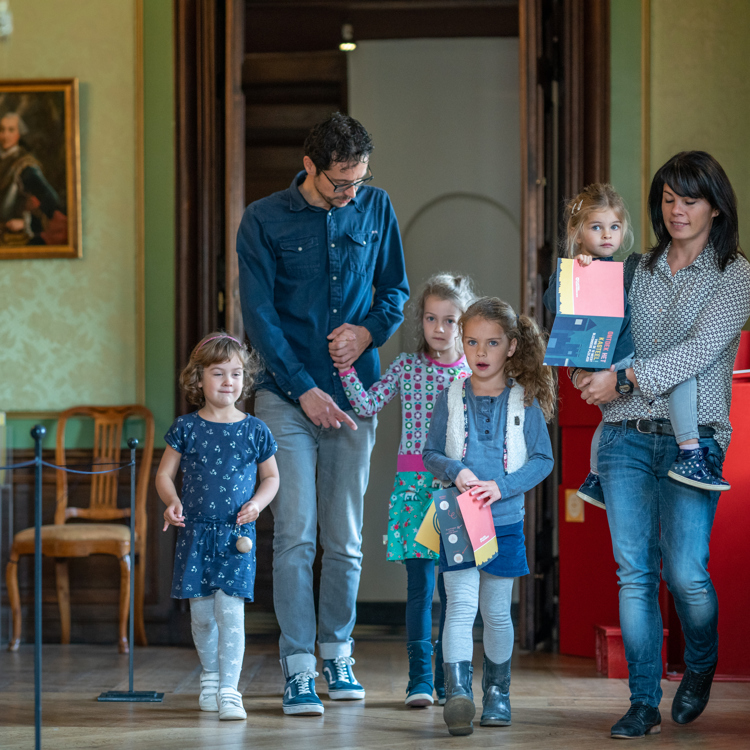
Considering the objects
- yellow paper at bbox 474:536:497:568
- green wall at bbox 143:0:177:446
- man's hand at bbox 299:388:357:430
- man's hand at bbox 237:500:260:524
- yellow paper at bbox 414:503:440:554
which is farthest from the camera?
green wall at bbox 143:0:177:446

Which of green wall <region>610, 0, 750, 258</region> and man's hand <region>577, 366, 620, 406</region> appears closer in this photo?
man's hand <region>577, 366, 620, 406</region>

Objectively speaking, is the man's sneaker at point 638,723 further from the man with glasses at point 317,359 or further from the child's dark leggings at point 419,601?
the man with glasses at point 317,359

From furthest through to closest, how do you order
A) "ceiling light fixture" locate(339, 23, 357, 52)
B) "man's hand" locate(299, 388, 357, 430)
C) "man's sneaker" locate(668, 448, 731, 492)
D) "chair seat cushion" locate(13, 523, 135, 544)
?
"ceiling light fixture" locate(339, 23, 357, 52), "chair seat cushion" locate(13, 523, 135, 544), "man's hand" locate(299, 388, 357, 430), "man's sneaker" locate(668, 448, 731, 492)

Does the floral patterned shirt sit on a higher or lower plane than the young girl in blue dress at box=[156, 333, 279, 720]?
higher

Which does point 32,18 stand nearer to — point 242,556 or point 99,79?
point 99,79

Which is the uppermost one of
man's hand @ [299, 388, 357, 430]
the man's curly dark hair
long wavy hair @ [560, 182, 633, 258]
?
the man's curly dark hair

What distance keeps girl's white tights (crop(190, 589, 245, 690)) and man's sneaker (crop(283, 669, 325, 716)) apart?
0.48 feet

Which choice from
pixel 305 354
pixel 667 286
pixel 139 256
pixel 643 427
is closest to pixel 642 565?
pixel 643 427

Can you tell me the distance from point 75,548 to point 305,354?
147cm

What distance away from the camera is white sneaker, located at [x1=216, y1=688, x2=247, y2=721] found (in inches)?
94.5

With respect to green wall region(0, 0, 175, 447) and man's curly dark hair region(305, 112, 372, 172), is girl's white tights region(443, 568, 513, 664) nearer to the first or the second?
man's curly dark hair region(305, 112, 372, 172)

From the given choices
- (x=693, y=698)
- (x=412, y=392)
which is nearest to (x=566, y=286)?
(x=412, y=392)

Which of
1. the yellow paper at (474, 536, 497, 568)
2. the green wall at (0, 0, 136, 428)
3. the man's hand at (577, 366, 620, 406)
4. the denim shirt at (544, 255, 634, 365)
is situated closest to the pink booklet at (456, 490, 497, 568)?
the yellow paper at (474, 536, 497, 568)

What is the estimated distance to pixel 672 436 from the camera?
88.0 inches
